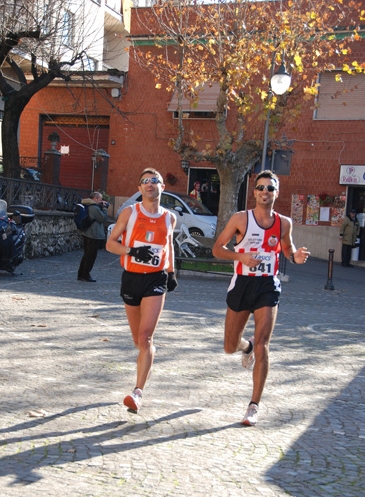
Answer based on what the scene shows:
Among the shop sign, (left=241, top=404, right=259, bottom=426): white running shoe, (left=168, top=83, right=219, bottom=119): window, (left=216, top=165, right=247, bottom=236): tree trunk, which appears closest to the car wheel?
(left=216, top=165, right=247, bottom=236): tree trunk

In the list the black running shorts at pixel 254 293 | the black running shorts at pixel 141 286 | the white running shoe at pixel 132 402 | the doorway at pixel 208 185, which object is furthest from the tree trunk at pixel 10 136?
the white running shoe at pixel 132 402

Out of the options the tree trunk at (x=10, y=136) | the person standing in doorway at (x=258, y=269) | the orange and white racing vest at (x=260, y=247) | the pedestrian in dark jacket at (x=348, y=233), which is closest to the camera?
the person standing in doorway at (x=258, y=269)

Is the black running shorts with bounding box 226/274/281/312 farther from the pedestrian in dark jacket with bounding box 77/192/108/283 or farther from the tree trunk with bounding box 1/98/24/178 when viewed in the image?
the tree trunk with bounding box 1/98/24/178

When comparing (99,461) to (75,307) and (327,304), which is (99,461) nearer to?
(75,307)

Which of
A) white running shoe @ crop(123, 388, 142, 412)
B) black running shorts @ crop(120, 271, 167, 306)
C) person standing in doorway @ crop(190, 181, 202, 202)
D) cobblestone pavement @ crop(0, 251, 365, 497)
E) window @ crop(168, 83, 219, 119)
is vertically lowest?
cobblestone pavement @ crop(0, 251, 365, 497)

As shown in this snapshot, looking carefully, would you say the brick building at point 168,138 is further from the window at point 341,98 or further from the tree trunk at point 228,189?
the tree trunk at point 228,189

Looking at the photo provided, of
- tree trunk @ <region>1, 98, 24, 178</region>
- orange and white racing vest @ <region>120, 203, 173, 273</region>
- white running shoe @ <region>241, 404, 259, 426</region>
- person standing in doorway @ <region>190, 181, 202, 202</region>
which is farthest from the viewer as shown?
person standing in doorway @ <region>190, 181, 202, 202</region>

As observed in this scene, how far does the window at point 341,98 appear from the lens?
27.6 meters

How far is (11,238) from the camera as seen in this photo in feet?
48.5

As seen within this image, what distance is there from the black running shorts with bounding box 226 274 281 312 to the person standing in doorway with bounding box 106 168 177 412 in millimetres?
552

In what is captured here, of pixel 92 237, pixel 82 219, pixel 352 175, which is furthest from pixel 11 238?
pixel 352 175

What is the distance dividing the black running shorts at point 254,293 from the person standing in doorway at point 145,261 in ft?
1.81

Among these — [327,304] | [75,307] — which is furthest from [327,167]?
[75,307]

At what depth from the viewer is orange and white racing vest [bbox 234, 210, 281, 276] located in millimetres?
6230
